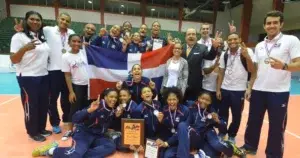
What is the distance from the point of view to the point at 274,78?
2.72m

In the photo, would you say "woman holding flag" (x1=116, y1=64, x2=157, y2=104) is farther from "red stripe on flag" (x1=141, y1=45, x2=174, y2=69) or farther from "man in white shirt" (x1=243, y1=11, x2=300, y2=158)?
"man in white shirt" (x1=243, y1=11, x2=300, y2=158)

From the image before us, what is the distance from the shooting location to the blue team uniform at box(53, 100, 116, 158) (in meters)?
2.92

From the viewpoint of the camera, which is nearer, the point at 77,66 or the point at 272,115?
the point at 272,115

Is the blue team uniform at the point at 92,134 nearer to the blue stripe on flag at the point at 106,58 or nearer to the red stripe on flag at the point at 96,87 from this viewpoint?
the red stripe on flag at the point at 96,87

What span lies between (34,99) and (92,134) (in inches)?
37.7

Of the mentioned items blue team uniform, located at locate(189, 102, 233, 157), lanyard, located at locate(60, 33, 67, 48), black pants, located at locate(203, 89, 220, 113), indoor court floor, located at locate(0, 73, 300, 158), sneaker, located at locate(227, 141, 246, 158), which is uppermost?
lanyard, located at locate(60, 33, 67, 48)

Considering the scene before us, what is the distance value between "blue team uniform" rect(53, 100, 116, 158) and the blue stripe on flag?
821 millimetres

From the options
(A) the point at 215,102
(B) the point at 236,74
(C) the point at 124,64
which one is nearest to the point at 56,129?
(C) the point at 124,64

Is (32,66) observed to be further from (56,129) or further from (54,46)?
(56,129)

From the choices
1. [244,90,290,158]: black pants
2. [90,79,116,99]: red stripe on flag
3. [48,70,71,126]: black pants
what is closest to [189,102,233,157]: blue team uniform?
[244,90,290,158]: black pants

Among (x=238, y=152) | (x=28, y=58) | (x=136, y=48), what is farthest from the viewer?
(x=136, y=48)

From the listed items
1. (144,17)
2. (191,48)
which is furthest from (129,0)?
(191,48)

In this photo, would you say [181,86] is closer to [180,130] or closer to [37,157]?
[180,130]

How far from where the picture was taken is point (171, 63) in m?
3.59
